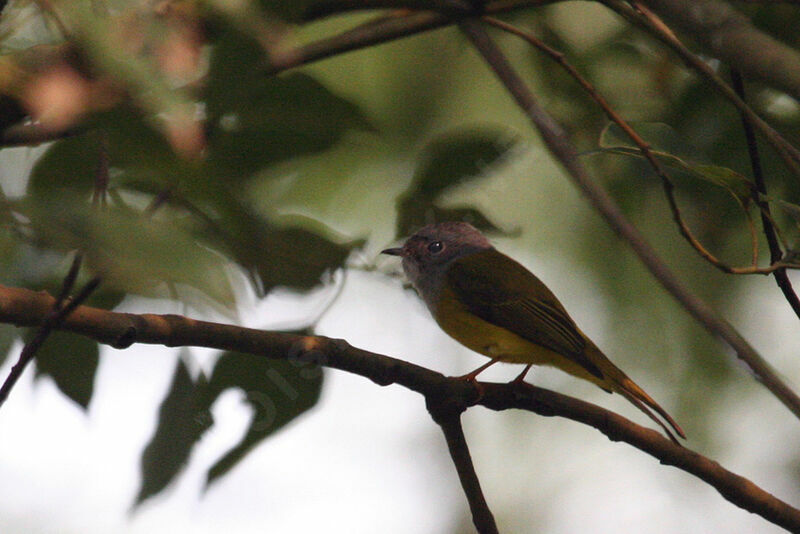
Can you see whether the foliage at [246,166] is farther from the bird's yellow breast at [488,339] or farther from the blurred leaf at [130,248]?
the bird's yellow breast at [488,339]

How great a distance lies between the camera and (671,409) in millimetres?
3717

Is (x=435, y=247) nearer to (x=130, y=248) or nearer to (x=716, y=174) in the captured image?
(x=716, y=174)

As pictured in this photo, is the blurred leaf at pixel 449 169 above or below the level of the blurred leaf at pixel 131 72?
above

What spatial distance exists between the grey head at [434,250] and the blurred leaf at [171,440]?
1.64 meters

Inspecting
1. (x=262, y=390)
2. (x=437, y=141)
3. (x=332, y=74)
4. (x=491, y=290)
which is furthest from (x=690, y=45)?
(x=332, y=74)

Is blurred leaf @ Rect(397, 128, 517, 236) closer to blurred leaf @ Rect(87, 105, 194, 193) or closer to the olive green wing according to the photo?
the olive green wing

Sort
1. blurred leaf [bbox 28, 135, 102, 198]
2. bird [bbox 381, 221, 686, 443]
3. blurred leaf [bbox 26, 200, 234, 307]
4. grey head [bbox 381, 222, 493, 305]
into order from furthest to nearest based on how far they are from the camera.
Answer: grey head [bbox 381, 222, 493, 305], bird [bbox 381, 221, 686, 443], blurred leaf [bbox 28, 135, 102, 198], blurred leaf [bbox 26, 200, 234, 307]

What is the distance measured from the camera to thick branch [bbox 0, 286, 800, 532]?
4.61ft

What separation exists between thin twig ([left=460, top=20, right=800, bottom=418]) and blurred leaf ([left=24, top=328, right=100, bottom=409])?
1.01 meters

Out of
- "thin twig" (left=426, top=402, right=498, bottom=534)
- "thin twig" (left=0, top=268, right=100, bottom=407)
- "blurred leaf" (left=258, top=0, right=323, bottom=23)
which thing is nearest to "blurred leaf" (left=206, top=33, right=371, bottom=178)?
"blurred leaf" (left=258, top=0, right=323, bottom=23)

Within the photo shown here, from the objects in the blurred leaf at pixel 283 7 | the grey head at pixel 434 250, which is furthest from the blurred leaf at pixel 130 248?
the grey head at pixel 434 250

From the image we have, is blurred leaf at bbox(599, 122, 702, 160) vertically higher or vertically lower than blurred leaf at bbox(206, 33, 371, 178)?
higher

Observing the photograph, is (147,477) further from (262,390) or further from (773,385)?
(773,385)

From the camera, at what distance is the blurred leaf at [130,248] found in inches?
28.6
